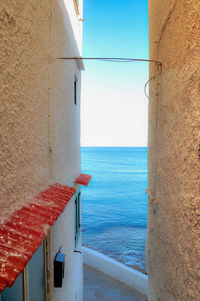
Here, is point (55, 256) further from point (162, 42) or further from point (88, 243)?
point (88, 243)

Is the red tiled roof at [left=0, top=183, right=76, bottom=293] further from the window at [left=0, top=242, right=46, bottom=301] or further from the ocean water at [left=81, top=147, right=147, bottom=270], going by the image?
the ocean water at [left=81, top=147, right=147, bottom=270]

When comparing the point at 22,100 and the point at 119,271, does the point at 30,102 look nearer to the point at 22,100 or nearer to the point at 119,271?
the point at 22,100

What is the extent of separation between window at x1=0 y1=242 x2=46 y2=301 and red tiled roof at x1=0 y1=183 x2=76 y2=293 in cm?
72

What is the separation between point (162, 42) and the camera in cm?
367

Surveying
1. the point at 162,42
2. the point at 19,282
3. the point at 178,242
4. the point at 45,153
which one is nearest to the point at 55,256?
the point at 19,282

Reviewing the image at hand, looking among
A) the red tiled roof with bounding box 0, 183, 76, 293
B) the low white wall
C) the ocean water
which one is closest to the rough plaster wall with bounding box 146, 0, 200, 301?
the red tiled roof with bounding box 0, 183, 76, 293

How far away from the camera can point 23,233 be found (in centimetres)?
224

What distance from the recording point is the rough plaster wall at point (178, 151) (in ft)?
7.27

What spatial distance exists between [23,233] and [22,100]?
Result: 156 cm

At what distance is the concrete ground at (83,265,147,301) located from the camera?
10.2 m

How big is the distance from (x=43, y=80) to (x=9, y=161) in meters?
1.83

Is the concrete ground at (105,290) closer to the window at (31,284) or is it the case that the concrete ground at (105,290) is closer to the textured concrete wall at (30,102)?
the textured concrete wall at (30,102)

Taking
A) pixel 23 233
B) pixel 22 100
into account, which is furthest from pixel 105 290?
pixel 22 100

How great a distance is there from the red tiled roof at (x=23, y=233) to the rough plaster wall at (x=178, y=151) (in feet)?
4.88
